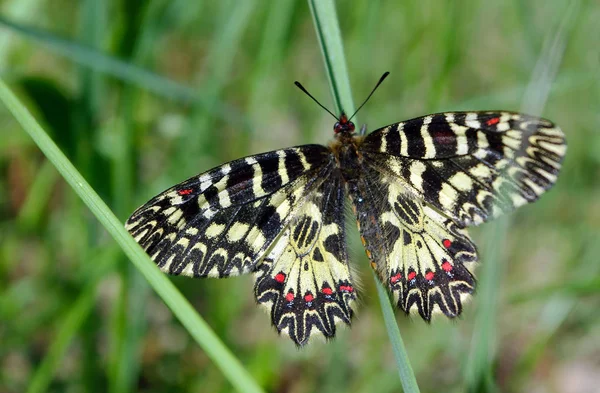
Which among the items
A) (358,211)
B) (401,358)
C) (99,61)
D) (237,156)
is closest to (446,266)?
(358,211)

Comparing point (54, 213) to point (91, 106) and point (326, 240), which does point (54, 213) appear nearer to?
point (91, 106)

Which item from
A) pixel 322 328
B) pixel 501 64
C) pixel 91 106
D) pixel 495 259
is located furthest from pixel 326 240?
pixel 501 64

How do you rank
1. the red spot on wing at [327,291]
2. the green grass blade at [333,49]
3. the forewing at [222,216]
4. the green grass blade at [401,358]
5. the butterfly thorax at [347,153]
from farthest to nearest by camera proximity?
the butterfly thorax at [347,153], the red spot on wing at [327,291], the forewing at [222,216], the green grass blade at [333,49], the green grass blade at [401,358]

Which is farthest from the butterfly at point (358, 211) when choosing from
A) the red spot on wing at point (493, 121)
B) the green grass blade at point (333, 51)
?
the green grass blade at point (333, 51)

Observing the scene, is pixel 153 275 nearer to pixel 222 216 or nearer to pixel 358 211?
pixel 222 216

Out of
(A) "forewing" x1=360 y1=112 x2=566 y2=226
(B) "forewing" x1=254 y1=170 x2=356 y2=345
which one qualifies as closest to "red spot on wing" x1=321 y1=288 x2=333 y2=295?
(B) "forewing" x1=254 y1=170 x2=356 y2=345

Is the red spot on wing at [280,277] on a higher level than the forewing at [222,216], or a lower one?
lower

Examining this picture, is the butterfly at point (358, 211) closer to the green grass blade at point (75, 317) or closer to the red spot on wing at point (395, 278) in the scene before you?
the red spot on wing at point (395, 278)
